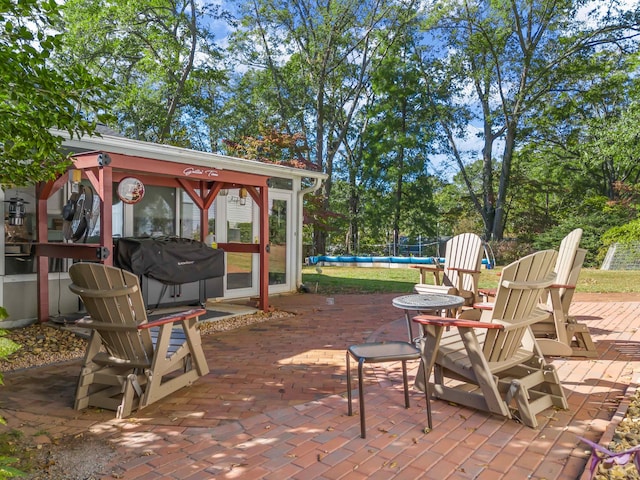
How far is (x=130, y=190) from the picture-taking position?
661cm

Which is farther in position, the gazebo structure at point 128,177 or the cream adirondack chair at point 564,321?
the gazebo structure at point 128,177

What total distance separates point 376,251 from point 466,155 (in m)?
7.62

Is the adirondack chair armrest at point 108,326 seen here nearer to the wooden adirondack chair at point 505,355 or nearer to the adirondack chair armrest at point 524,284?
the wooden adirondack chair at point 505,355

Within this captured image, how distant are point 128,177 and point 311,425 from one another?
5055 mm

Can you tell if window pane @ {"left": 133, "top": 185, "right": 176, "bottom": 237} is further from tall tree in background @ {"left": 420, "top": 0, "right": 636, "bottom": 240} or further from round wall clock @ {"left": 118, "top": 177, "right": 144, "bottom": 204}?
tall tree in background @ {"left": 420, "top": 0, "right": 636, "bottom": 240}

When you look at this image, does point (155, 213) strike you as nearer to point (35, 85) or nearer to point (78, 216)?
point (78, 216)

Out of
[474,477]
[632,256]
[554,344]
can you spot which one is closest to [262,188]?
[554,344]

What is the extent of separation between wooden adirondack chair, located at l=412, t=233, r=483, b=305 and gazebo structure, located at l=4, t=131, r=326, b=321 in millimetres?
2768

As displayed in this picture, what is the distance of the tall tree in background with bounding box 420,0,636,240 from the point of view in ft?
67.8

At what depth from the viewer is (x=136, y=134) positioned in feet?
67.6

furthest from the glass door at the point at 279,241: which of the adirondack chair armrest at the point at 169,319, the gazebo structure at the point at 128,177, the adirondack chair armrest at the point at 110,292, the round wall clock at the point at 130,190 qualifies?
the adirondack chair armrest at the point at 110,292

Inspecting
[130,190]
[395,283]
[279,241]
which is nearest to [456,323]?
[130,190]

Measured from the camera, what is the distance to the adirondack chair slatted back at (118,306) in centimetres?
324

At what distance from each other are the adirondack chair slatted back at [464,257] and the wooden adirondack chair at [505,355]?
239 cm
